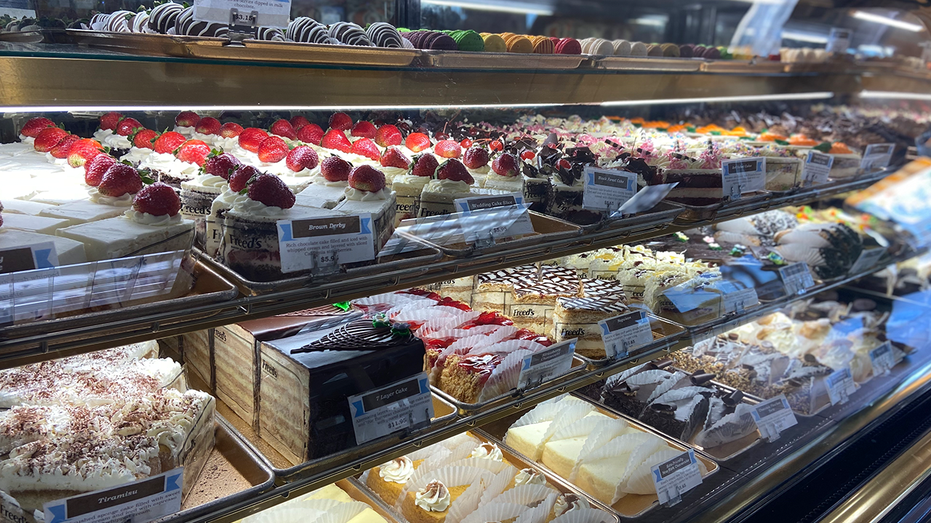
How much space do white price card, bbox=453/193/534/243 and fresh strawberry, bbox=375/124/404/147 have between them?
2.68 feet

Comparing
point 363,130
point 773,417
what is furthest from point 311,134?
point 773,417

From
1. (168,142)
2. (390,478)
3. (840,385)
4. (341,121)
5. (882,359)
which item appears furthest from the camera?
(882,359)

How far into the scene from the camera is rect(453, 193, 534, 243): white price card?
1913mm

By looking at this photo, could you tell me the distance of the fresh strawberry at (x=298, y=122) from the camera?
8.80ft

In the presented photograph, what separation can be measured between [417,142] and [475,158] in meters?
0.44

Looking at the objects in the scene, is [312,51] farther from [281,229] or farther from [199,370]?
[199,370]

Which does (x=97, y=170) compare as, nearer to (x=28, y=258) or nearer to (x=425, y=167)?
(x=28, y=258)

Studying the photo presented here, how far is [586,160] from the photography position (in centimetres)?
Result: 243

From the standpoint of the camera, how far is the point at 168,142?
2.31m

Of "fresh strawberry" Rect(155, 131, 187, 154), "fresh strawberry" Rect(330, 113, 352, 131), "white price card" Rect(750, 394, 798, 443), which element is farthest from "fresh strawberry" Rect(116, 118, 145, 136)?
"white price card" Rect(750, 394, 798, 443)

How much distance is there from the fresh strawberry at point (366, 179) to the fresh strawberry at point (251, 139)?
71cm

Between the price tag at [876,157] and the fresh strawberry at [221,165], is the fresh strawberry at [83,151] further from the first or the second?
the price tag at [876,157]

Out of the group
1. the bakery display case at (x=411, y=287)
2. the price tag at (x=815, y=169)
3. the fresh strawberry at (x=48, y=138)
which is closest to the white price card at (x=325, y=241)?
the bakery display case at (x=411, y=287)

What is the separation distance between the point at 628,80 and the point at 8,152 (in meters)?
2.32
